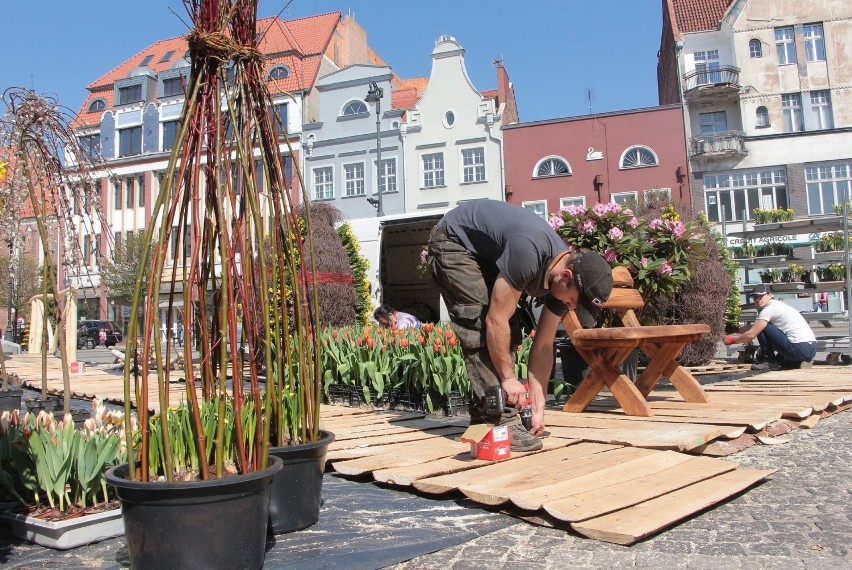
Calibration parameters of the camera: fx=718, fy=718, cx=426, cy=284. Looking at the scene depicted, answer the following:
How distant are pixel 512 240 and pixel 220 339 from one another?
5.82 ft

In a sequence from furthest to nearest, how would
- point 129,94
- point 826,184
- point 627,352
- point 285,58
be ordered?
point 129,94
point 285,58
point 826,184
point 627,352

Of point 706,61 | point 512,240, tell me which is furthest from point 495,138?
point 512,240

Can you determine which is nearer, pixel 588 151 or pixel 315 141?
pixel 588 151

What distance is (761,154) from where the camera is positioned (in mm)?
30828

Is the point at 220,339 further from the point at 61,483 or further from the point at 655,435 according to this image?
the point at 655,435

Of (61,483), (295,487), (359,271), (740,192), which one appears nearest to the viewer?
(295,487)

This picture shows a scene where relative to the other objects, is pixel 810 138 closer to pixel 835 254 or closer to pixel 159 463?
pixel 835 254

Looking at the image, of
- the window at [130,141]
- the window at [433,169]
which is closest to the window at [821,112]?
the window at [433,169]

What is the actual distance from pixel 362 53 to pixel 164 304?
21.5 meters

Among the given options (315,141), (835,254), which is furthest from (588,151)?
(835,254)

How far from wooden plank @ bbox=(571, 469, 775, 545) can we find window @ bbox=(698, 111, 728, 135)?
31089 millimetres

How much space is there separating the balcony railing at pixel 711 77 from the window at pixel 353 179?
15.2 meters

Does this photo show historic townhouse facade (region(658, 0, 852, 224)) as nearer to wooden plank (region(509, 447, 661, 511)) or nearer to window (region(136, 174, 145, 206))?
wooden plank (region(509, 447, 661, 511))

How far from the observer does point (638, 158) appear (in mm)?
30844
